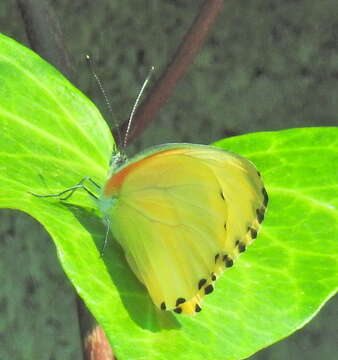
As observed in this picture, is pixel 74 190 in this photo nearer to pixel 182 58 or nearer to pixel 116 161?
pixel 116 161

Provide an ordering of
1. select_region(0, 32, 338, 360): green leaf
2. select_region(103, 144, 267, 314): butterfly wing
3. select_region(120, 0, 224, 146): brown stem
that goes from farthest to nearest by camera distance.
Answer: select_region(120, 0, 224, 146): brown stem → select_region(103, 144, 267, 314): butterfly wing → select_region(0, 32, 338, 360): green leaf

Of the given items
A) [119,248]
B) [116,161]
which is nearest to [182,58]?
[116,161]

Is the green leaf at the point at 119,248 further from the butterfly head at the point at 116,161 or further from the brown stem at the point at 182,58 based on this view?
the brown stem at the point at 182,58

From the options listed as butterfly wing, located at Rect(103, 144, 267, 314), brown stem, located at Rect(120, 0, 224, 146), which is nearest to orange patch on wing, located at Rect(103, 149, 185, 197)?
butterfly wing, located at Rect(103, 144, 267, 314)

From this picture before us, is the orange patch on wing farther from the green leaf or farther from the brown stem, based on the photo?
the brown stem

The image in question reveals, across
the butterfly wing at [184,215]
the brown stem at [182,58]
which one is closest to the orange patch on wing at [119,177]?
the butterfly wing at [184,215]

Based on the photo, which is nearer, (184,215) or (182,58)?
(184,215)

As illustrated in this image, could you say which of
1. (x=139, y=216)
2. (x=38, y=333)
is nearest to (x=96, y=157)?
(x=139, y=216)
